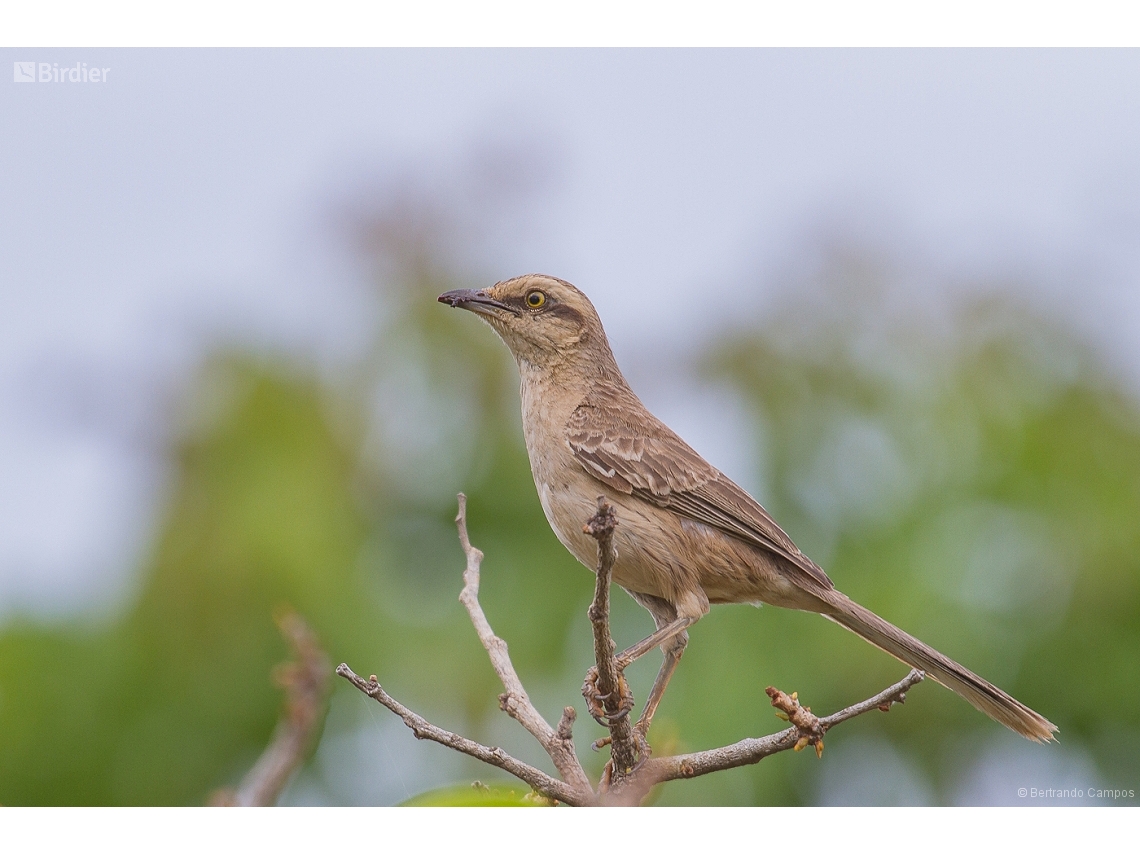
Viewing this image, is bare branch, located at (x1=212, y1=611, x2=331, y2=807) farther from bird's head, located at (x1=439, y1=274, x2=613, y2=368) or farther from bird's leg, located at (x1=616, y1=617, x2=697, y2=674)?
bird's head, located at (x1=439, y1=274, x2=613, y2=368)

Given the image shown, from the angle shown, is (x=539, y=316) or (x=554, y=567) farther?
(x=554, y=567)

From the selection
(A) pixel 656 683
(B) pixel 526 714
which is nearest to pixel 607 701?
(B) pixel 526 714

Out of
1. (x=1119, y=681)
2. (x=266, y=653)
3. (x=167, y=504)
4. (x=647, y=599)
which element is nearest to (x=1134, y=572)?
(x=1119, y=681)

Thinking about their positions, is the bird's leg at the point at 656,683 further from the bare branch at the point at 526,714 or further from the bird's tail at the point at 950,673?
the bird's tail at the point at 950,673

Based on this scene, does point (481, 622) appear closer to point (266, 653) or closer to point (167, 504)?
point (266, 653)

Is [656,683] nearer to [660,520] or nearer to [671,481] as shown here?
[660,520]

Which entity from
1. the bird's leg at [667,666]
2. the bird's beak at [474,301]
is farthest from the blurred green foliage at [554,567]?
the bird's beak at [474,301]
